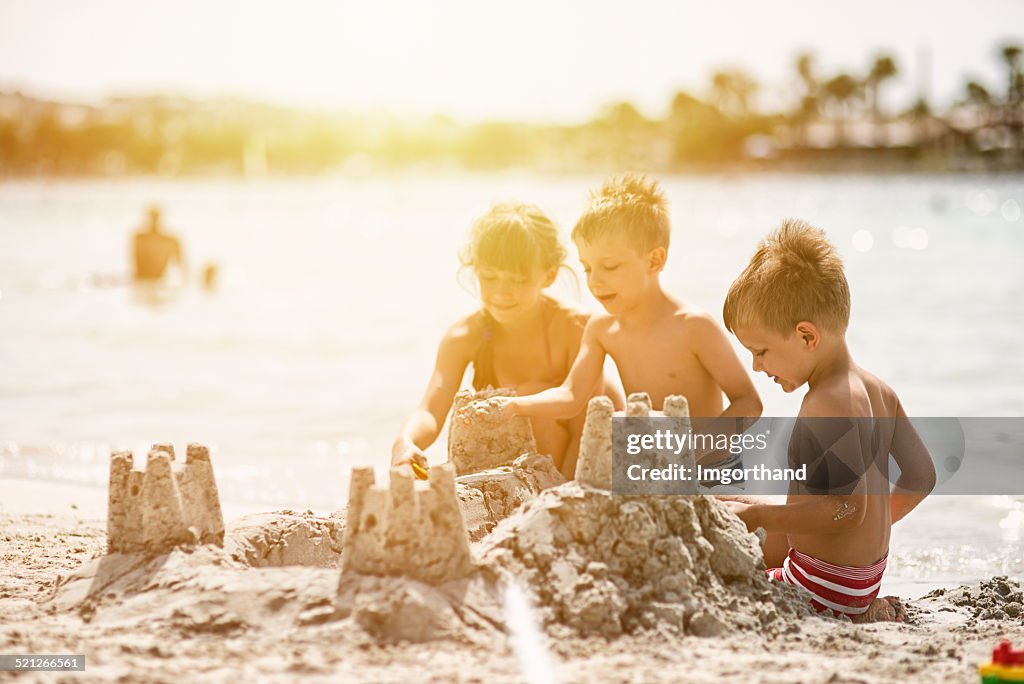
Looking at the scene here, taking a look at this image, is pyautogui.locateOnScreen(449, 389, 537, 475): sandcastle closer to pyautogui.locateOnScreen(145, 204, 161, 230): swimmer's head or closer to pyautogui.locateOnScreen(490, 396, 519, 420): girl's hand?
pyautogui.locateOnScreen(490, 396, 519, 420): girl's hand

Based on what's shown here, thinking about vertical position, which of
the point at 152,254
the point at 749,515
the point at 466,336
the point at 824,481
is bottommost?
the point at 749,515

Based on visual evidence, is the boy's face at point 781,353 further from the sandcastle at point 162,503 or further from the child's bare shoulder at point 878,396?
the sandcastle at point 162,503

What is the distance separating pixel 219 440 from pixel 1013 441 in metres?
5.43

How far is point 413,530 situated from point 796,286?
1.48 m

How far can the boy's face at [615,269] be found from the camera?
423 centimetres

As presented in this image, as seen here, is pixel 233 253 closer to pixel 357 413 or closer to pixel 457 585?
pixel 357 413

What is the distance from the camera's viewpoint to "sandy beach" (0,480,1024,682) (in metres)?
2.63

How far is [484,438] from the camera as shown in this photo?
13.2 ft

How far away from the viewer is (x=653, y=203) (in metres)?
4.30

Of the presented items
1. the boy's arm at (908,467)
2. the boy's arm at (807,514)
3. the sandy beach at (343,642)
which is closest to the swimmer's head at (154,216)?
the sandy beach at (343,642)

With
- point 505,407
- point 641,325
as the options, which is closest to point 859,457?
point 641,325

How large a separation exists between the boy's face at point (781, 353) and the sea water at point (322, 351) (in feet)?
4.48

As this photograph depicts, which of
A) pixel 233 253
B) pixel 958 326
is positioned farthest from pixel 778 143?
pixel 958 326

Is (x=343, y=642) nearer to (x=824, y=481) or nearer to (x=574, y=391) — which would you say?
(x=824, y=481)
